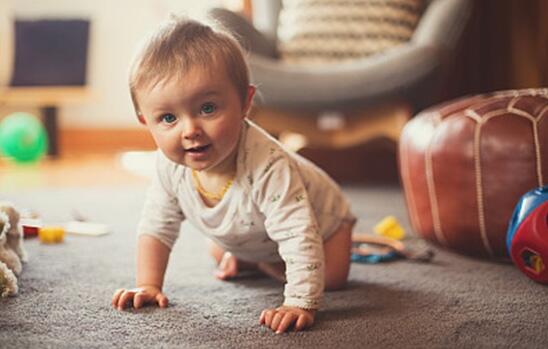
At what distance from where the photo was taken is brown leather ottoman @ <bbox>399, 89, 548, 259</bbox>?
116cm

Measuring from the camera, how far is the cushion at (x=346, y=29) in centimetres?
229

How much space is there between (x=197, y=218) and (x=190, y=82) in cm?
26

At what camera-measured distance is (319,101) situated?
1993mm

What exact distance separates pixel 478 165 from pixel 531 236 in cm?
24

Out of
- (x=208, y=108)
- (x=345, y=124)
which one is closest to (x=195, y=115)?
(x=208, y=108)

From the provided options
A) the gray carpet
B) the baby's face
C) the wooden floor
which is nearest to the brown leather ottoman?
Result: the gray carpet

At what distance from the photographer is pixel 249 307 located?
945 millimetres

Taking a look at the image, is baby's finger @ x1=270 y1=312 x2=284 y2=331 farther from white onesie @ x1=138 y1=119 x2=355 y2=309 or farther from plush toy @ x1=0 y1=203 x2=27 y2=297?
plush toy @ x1=0 y1=203 x2=27 y2=297

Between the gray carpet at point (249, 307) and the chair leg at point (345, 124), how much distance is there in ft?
2.79

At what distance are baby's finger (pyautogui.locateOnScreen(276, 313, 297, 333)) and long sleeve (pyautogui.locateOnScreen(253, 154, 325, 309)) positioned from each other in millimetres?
25

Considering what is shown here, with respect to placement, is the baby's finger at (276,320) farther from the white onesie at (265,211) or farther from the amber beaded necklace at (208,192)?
the amber beaded necklace at (208,192)

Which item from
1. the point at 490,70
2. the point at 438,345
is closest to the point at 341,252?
the point at 438,345

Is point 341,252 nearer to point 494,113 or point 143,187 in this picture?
point 494,113

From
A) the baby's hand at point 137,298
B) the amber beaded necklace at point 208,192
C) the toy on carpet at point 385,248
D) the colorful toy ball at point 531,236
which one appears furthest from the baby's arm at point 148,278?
the colorful toy ball at point 531,236
